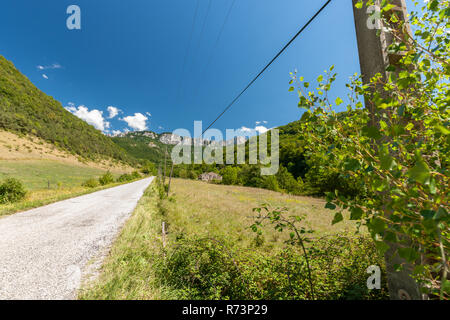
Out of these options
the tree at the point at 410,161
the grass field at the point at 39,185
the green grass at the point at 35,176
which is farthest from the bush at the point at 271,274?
the green grass at the point at 35,176

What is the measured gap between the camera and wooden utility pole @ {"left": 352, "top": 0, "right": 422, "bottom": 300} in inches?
62.9

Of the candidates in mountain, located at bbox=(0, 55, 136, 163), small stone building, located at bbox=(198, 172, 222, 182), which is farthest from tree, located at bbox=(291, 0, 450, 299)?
mountain, located at bbox=(0, 55, 136, 163)

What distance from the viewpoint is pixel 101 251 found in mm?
4516

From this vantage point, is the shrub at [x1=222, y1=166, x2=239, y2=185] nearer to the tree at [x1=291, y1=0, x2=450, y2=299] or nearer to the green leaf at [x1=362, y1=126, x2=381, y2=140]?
the tree at [x1=291, y1=0, x2=450, y2=299]

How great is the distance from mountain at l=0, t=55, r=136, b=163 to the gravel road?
77642mm

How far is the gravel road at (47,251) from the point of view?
3.03 metres

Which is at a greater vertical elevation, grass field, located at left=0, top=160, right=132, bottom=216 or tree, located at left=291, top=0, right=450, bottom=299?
tree, located at left=291, top=0, right=450, bottom=299

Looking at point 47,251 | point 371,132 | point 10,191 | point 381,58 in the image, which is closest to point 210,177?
point 10,191

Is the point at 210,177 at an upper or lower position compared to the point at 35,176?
lower

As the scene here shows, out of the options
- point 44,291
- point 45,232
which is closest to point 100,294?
point 44,291

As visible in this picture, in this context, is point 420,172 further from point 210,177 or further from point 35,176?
point 210,177

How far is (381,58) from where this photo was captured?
1824mm

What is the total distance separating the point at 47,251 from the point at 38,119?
100462 mm
